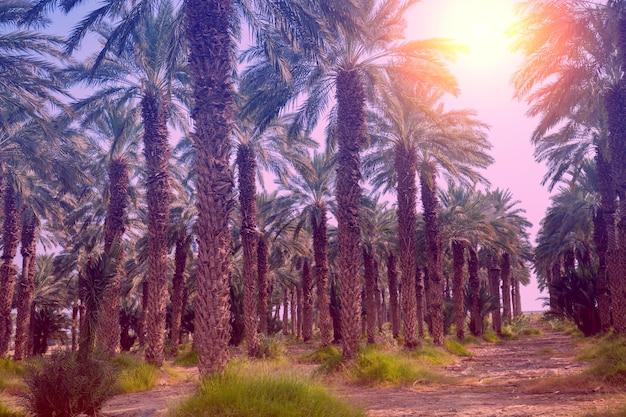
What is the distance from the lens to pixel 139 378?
14734mm

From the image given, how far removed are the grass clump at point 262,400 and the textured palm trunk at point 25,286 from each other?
1957 cm

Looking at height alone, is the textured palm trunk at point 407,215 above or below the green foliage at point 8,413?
above

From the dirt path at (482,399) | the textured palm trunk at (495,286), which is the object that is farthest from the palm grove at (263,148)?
the textured palm trunk at (495,286)

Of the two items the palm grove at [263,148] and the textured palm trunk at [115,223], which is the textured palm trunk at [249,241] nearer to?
the palm grove at [263,148]

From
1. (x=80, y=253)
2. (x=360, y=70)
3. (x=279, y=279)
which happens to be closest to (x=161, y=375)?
(x=360, y=70)

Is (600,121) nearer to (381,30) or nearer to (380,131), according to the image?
(380,131)

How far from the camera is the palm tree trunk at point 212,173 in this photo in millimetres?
9766

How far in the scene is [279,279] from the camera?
46.0 m

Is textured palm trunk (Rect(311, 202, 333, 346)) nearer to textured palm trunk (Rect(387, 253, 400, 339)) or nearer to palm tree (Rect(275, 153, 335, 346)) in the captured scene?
palm tree (Rect(275, 153, 335, 346))

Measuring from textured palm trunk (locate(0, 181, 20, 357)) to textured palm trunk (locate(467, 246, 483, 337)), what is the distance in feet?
83.6

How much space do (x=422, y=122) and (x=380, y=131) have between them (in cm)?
188

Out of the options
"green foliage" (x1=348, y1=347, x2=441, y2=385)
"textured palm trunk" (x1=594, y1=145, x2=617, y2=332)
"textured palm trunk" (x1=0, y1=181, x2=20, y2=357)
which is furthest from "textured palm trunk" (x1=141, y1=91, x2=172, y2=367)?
"textured palm trunk" (x1=594, y1=145, x2=617, y2=332)

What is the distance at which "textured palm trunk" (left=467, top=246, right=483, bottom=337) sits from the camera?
112 feet

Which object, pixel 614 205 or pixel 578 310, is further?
pixel 578 310
